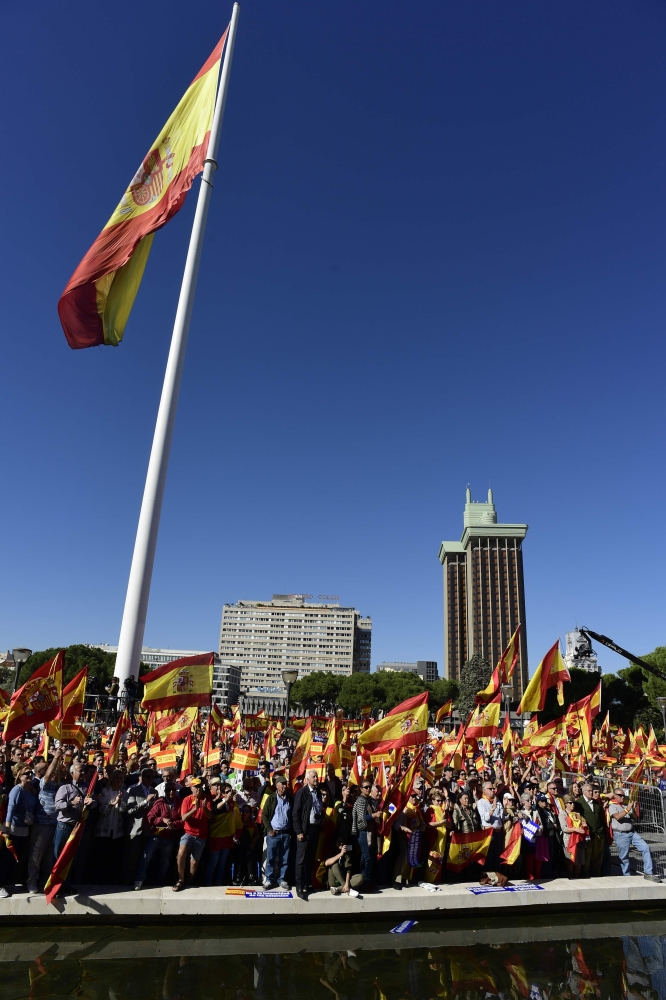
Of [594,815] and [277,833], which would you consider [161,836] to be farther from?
[594,815]

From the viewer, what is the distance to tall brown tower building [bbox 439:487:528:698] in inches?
6895

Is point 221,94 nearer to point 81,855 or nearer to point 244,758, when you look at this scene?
point 244,758

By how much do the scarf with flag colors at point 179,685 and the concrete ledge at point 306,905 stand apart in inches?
132

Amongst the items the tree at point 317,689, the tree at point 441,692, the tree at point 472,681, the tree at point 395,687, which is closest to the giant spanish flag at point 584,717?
the tree at point 395,687

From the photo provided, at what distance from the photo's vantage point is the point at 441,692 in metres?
127

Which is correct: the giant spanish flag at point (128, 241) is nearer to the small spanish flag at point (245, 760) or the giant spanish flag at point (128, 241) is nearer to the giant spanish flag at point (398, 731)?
the small spanish flag at point (245, 760)

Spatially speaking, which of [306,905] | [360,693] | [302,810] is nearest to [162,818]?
[302,810]

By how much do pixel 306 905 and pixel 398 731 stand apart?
160 inches

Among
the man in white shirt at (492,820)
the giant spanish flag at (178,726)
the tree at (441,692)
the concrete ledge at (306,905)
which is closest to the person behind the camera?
the concrete ledge at (306,905)

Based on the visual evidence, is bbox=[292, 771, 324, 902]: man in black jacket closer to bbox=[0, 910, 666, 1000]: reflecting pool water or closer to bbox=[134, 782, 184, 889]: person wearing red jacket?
bbox=[0, 910, 666, 1000]: reflecting pool water

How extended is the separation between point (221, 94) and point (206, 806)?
84.4 feet

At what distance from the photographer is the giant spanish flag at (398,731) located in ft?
38.8

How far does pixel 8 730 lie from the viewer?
10219 millimetres

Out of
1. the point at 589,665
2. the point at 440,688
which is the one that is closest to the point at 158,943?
the point at 440,688
